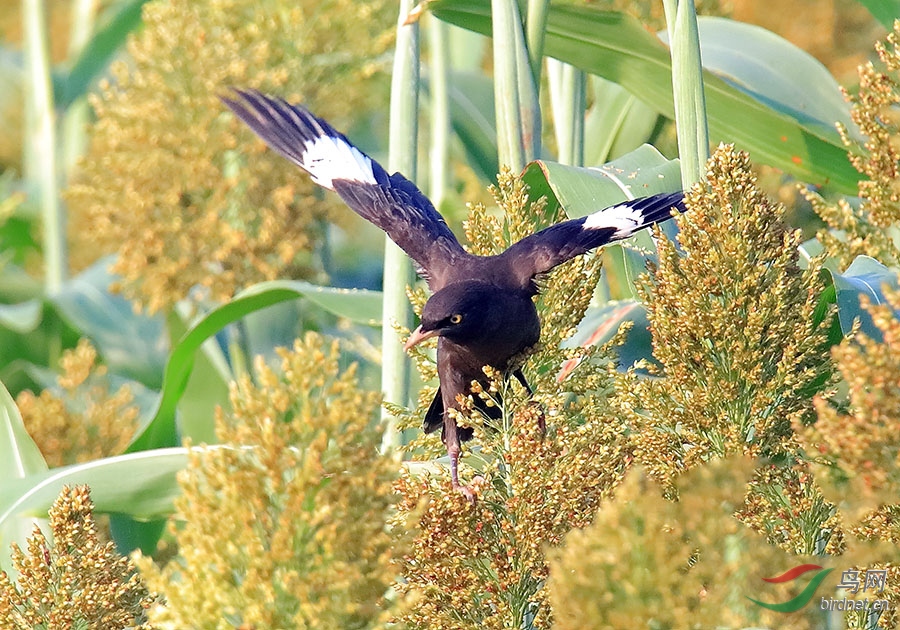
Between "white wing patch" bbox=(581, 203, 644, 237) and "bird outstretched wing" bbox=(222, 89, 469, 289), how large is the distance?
13.3 inches

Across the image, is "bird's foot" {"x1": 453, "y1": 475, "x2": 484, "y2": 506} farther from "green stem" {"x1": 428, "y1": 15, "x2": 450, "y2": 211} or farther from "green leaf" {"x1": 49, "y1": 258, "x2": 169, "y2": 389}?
"green leaf" {"x1": 49, "y1": 258, "x2": 169, "y2": 389}

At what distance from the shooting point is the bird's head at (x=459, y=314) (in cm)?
231

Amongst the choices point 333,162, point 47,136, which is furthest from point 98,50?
point 333,162

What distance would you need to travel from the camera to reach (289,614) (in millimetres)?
1473

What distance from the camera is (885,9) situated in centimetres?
291

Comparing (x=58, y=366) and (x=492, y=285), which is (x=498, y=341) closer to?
(x=492, y=285)

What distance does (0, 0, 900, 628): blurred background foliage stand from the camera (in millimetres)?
1479

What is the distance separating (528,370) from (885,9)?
1.45 m

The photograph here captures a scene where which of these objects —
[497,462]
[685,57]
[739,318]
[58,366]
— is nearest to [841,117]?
[685,57]

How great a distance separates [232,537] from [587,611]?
44 cm

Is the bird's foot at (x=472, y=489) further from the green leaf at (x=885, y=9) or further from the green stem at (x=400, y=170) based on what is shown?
the green leaf at (x=885, y=9)

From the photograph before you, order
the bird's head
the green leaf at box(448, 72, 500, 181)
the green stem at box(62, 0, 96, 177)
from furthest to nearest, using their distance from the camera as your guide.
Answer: the green stem at box(62, 0, 96, 177), the green leaf at box(448, 72, 500, 181), the bird's head

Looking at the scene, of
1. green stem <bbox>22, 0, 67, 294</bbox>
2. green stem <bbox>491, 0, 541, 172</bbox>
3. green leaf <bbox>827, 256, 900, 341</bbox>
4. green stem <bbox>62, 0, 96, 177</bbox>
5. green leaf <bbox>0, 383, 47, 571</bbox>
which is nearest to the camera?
green leaf <bbox>827, 256, 900, 341</bbox>

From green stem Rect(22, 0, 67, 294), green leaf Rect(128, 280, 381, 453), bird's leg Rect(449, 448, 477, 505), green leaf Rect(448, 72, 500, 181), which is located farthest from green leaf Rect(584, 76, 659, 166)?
green stem Rect(22, 0, 67, 294)
